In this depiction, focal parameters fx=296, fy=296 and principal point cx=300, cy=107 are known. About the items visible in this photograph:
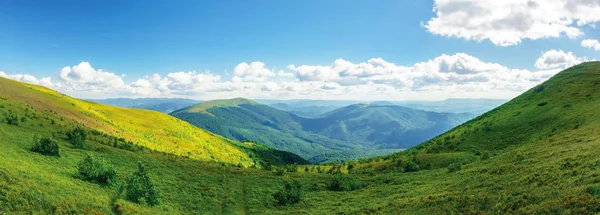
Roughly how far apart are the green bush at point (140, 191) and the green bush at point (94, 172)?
3411 mm

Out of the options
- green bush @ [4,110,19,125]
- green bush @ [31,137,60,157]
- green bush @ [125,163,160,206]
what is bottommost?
green bush @ [125,163,160,206]

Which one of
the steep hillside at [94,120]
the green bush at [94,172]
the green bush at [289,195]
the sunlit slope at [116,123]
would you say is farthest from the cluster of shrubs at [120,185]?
the sunlit slope at [116,123]

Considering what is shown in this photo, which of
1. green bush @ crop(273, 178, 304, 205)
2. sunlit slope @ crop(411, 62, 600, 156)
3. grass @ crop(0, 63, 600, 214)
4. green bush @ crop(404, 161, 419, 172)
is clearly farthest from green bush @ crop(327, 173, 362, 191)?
sunlit slope @ crop(411, 62, 600, 156)

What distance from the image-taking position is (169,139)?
10688 centimetres

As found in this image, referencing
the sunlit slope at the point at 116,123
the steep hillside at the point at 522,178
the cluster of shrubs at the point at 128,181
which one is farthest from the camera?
the sunlit slope at the point at 116,123

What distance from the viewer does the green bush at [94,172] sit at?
3578cm

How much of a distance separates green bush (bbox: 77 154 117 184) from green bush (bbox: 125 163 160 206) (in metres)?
3.41

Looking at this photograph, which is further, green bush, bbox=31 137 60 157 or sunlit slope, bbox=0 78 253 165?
sunlit slope, bbox=0 78 253 165

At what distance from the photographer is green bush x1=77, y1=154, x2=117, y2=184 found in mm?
35781

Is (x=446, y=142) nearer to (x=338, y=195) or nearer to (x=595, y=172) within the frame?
(x=338, y=195)

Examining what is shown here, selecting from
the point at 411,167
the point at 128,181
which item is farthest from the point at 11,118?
the point at 411,167

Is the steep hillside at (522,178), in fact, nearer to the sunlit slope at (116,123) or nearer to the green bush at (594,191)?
the green bush at (594,191)

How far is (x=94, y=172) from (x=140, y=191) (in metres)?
6.84

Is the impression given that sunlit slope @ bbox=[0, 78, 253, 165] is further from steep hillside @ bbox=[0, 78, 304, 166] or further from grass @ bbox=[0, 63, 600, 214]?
grass @ bbox=[0, 63, 600, 214]
